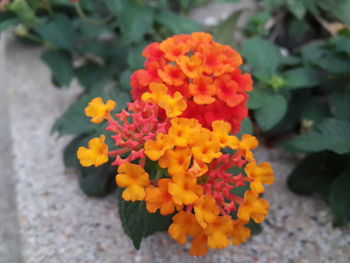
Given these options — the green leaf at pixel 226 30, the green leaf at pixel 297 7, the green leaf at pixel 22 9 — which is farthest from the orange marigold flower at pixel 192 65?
the green leaf at pixel 297 7

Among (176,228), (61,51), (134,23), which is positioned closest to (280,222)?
(176,228)

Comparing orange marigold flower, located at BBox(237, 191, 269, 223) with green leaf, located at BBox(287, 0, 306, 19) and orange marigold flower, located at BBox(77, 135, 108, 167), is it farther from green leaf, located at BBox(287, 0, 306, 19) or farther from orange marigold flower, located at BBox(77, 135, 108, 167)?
green leaf, located at BBox(287, 0, 306, 19)

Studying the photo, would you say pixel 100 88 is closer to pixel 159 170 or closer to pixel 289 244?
pixel 159 170

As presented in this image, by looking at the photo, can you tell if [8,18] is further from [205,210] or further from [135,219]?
[205,210]

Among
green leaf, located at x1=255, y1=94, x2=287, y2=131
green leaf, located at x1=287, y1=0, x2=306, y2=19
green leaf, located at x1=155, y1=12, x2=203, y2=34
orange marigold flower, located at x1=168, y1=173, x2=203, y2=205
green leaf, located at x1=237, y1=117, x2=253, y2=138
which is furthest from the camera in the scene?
green leaf, located at x1=287, y1=0, x2=306, y2=19

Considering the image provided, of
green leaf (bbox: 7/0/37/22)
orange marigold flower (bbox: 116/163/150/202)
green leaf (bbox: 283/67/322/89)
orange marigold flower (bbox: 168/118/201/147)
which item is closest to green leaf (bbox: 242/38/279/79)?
green leaf (bbox: 283/67/322/89)

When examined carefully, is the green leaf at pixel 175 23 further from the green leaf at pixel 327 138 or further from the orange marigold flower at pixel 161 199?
the orange marigold flower at pixel 161 199
